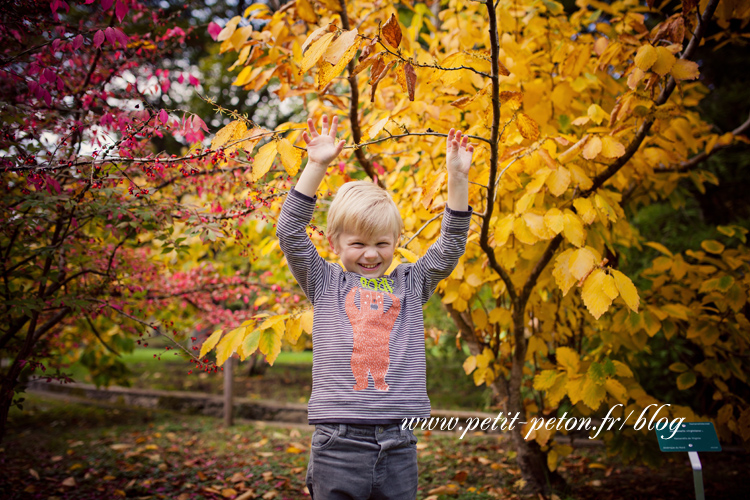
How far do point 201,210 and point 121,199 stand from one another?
0.35 meters

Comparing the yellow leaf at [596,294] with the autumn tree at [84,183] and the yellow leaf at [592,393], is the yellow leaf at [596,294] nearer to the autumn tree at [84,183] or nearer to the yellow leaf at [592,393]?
the yellow leaf at [592,393]

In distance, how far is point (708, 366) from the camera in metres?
2.13

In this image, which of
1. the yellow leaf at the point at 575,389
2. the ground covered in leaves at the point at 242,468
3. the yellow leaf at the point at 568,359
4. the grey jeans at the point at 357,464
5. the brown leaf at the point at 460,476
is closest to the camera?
the grey jeans at the point at 357,464

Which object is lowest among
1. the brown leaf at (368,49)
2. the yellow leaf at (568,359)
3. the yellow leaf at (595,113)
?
the yellow leaf at (568,359)

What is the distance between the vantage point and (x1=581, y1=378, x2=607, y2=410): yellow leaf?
66.2 inches

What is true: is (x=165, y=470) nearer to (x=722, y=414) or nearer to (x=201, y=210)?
(x=201, y=210)

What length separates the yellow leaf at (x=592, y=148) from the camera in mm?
1528

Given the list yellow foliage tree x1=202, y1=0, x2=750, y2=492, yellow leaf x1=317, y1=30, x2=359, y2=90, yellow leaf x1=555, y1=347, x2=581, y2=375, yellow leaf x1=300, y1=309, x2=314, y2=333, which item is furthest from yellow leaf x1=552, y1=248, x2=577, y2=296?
yellow leaf x1=317, y1=30, x2=359, y2=90

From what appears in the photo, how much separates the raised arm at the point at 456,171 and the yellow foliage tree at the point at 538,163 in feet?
0.38

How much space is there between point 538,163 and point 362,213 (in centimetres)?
74

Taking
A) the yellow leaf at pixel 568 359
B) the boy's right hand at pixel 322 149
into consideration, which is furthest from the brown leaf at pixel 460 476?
the boy's right hand at pixel 322 149

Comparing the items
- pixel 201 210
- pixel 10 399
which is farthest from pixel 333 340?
pixel 10 399

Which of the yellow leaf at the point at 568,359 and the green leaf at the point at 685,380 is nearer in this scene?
the yellow leaf at the point at 568,359

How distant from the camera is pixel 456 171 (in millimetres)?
1311
